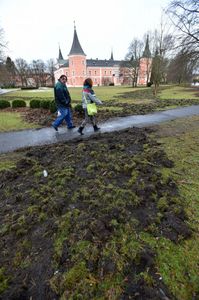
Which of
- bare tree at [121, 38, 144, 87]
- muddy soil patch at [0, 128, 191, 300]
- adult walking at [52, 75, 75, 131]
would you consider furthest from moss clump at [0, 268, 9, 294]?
bare tree at [121, 38, 144, 87]

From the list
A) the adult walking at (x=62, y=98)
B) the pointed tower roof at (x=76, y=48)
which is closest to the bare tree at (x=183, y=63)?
the adult walking at (x=62, y=98)

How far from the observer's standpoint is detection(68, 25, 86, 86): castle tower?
240 feet

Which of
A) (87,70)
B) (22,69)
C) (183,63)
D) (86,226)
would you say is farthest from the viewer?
(87,70)

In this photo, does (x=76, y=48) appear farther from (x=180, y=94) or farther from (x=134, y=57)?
(x=180, y=94)

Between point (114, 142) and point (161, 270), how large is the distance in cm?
390

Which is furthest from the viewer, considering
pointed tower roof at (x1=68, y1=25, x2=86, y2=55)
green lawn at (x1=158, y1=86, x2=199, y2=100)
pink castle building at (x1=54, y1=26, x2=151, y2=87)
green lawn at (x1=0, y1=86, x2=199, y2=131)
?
pink castle building at (x1=54, y1=26, x2=151, y2=87)

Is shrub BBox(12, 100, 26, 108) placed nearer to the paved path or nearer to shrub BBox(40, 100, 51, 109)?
shrub BBox(40, 100, 51, 109)

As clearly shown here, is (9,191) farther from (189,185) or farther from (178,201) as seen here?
(189,185)

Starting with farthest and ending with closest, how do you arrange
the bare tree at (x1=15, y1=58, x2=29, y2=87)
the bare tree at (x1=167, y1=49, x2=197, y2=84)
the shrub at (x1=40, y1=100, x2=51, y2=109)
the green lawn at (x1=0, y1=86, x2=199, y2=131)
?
the bare tree at (x1=15, y1=58, x2=29, y2=87) < the shrub at (x1=40, y1=100, x2=51, y2=109) < the green lawn at (x1=0, y1=86, x2=199, y2=131) < the bare tree at (x1=167, y1=49, x2=197, y2=84)

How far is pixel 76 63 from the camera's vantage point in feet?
248

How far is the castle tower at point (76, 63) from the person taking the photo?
73062 mm

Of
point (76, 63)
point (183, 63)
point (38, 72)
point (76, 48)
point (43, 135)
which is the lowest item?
point (43, 135)

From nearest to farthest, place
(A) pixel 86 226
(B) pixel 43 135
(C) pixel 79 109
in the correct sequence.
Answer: (A) pixel 86 226 < (B) pixel 43 135 < (C) pixel 79 109

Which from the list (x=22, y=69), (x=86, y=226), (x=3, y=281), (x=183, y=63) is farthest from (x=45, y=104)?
(x=22, y=69)
